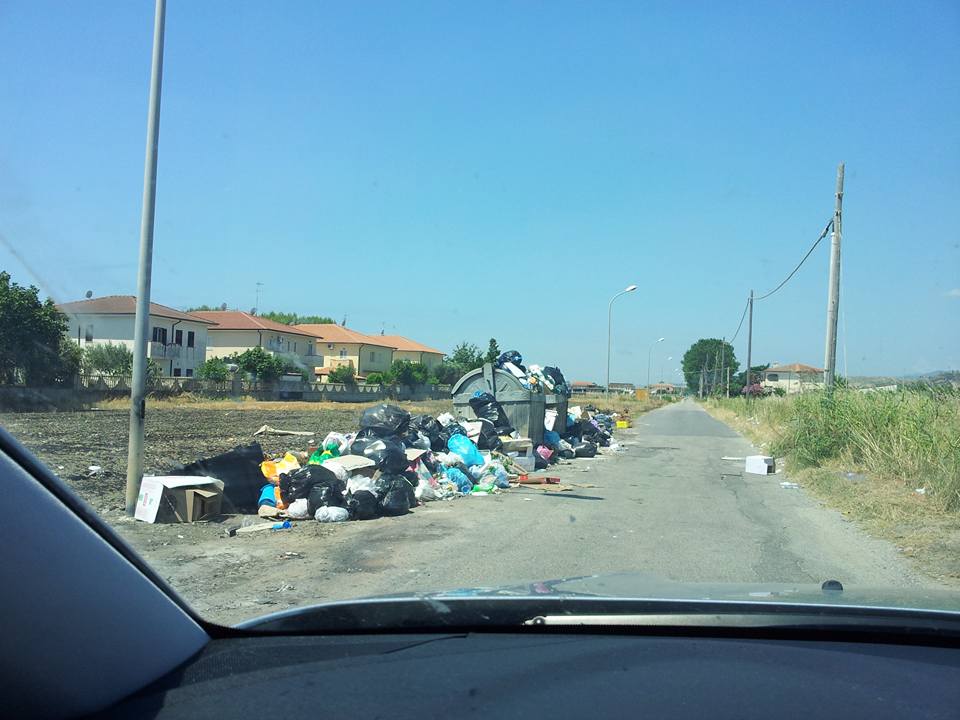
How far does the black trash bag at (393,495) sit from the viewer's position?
10.1m

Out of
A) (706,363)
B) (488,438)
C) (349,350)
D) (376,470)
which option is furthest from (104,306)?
(706,363)

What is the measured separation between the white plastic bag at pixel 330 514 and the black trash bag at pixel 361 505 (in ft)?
0.47

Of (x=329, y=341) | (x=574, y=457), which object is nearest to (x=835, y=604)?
(x=574, y=457)

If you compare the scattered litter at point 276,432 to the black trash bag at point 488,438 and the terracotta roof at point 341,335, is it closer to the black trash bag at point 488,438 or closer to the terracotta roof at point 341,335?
the black trash bag at point 488,438

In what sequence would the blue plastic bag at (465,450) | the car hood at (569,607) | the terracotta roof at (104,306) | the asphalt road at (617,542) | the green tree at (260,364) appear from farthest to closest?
the green tree at (260,364) < the blue plastic bag at (465,450) < the asphalt road at (617,542) < the terracotta roof at (104,306) < the car hood at (569,607)

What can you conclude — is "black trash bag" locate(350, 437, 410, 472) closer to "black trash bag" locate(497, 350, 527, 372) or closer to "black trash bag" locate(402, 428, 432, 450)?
"black trash bag" locate(402, 428, 432, 450)

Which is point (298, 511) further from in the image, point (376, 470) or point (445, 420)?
point (445, 420)

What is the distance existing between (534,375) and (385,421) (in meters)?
8.30

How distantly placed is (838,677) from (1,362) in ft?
29.1

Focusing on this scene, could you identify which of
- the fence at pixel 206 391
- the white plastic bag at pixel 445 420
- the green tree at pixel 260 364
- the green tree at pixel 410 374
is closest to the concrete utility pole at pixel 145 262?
the fence at pixel 206 391

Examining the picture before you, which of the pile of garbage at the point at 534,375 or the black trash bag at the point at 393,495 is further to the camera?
the pile of garbage at the point at 534,375

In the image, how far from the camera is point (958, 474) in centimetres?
976

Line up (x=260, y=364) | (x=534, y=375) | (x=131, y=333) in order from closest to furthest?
(x=131, y=333) < (x=534, y=375) < (x=260, y=364)

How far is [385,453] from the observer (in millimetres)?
11398
